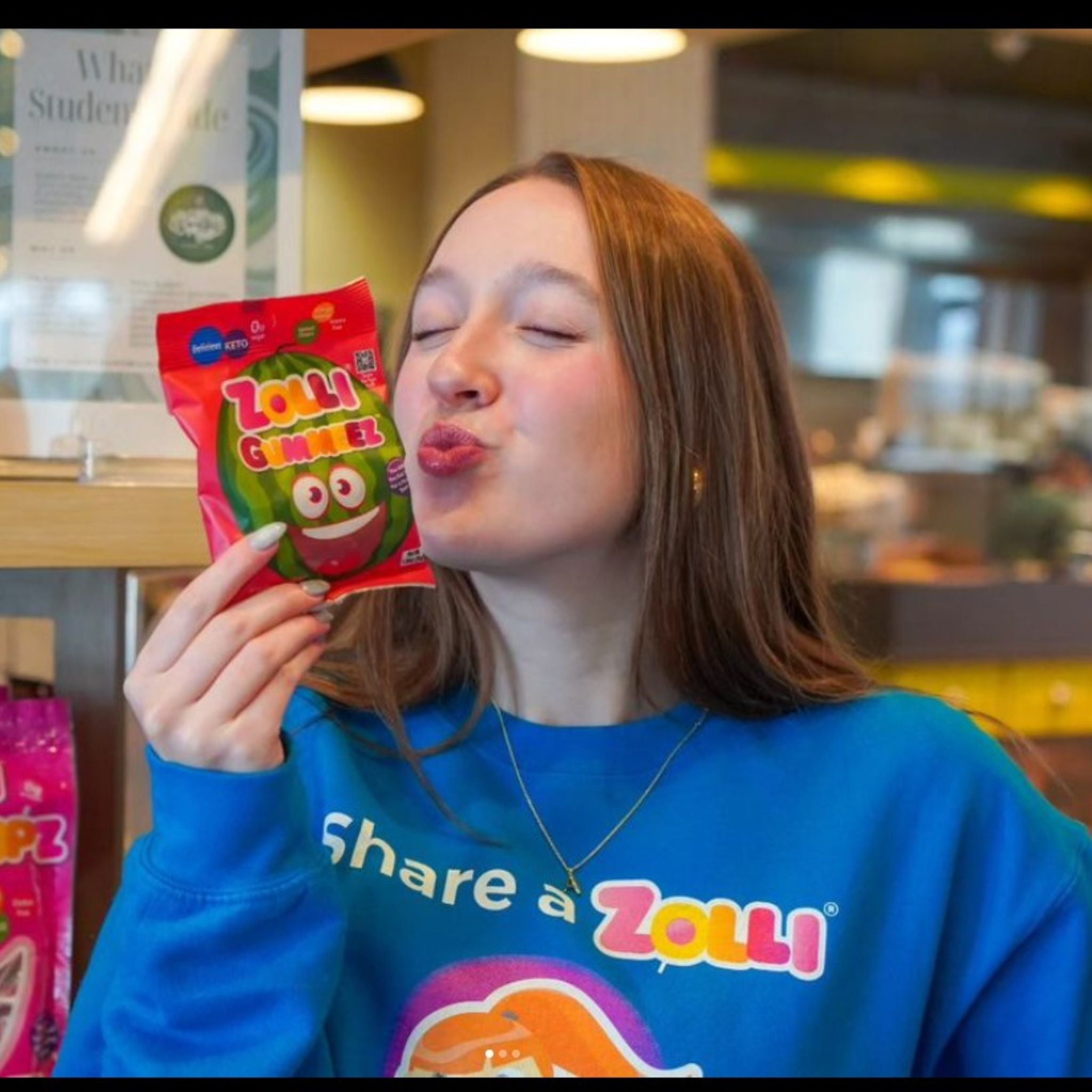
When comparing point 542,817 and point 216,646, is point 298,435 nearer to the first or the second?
point 216,646

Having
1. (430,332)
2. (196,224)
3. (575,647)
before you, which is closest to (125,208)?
(196,224)

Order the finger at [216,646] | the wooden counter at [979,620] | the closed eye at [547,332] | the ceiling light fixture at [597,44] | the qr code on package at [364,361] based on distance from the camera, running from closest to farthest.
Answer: the finger at [216,646], the qr code on package at [364,361], the closed eye at [547,332], the ceiling light fixture at [597,44], the wooden counter at [979,620]

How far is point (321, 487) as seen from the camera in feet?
3.32

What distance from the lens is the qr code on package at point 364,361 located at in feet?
3.47

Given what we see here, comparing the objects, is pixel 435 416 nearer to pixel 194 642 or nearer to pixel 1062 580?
pixel 194 642

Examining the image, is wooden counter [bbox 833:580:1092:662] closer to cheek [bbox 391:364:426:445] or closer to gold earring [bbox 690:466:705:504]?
gold earring [bbox 690:466:705:504]

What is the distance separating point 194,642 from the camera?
0.96 metres

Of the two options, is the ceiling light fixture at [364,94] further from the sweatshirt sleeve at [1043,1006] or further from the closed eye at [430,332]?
the sweatshirt sleeve at [1043,1006]

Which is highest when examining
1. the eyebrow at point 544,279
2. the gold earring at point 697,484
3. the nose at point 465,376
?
the eyebrow at point 544,279

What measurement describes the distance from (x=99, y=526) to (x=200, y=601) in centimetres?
20

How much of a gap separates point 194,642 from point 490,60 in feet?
10.5

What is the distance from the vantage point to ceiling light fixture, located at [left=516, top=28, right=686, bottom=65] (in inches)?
104

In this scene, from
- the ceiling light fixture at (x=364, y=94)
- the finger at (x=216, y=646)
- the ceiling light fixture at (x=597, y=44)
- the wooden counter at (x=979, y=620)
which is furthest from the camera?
the wooden counter at (x=979, y=620)

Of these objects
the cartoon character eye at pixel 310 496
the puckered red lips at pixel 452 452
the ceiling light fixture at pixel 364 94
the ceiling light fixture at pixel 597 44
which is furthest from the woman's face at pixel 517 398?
the ceiling light fixture at pixel 364 94
